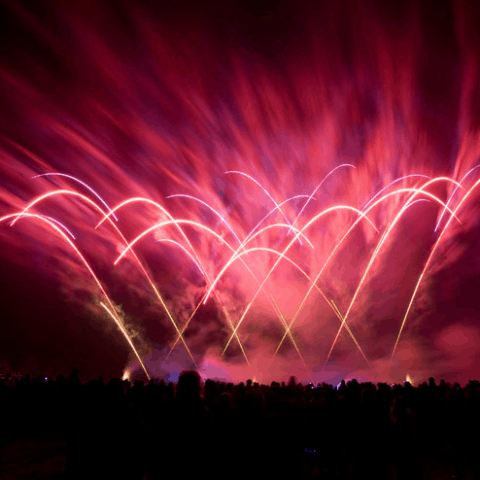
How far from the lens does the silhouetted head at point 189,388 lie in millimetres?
3527

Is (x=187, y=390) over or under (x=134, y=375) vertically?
under

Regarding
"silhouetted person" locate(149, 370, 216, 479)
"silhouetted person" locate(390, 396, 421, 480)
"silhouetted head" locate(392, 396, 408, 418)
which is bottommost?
"silhouetted person" locate(149, 370, 216, 479)

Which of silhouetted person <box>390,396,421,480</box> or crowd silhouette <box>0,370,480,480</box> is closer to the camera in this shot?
crowd silhouette <box>0,370,480,480</box>

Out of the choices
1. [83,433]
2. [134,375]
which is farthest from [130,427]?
[134,375]

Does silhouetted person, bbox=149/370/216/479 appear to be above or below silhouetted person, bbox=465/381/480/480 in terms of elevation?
below

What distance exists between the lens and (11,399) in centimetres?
1560

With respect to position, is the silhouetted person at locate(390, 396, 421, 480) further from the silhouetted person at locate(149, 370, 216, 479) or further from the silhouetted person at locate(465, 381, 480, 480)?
the silhouetted person at locate(149, 370, 216, 479)

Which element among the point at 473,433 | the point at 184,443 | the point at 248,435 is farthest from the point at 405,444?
the point at 184,443

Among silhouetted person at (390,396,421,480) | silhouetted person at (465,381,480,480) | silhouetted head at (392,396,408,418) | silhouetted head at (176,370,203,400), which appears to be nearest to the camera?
silhouetted head at (176,370,203,400)

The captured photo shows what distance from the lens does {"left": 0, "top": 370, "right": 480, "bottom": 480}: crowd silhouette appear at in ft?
11.3

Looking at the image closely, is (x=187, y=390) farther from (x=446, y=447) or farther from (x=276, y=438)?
(x=446, y=447)

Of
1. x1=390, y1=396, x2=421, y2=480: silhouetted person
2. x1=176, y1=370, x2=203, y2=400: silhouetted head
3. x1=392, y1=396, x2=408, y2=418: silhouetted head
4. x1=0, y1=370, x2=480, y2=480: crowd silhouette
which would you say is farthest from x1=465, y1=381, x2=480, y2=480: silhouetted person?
x1=176, y1=370, x2=203, y2=400: silhouetted head

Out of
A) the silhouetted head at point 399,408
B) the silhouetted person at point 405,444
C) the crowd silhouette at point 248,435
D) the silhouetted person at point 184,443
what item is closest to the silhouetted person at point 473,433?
the crowd silhouette at point 248,435

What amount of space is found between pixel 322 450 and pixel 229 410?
5452 mm
